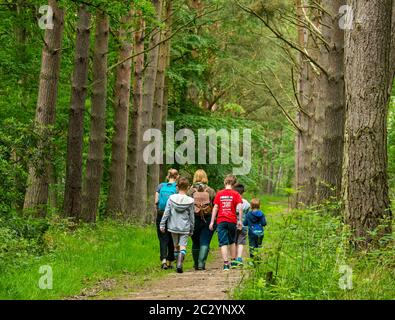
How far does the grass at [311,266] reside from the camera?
739cm

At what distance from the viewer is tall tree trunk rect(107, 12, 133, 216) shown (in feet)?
69.1

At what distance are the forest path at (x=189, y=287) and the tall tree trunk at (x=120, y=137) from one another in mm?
8691

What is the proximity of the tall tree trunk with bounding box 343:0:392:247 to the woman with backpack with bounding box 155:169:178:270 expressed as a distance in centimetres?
434

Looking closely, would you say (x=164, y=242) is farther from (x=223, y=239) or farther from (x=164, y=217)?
(x=223, y=239)

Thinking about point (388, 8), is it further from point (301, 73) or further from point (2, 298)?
point (301, 73)

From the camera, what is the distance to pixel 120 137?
2109cm

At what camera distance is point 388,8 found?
9875 mm

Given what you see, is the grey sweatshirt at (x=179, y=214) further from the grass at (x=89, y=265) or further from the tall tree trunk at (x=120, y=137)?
the tall tree trunk at (x=120, y=137)

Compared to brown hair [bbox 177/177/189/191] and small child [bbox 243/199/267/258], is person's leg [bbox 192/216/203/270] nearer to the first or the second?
brown hair [bbox 177/177/189/191]
